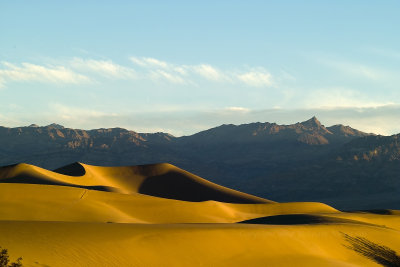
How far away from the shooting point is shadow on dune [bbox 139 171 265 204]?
99.4m

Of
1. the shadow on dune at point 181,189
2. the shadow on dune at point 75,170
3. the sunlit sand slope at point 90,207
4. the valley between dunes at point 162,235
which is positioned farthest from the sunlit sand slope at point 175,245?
the shadow on dune at point 75,170

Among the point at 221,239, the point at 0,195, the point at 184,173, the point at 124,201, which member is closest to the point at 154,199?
the point at 124,201

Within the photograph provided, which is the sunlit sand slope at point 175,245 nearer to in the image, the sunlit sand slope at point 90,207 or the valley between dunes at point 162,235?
the valley between dunes at point 162,235

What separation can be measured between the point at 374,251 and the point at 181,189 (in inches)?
2853

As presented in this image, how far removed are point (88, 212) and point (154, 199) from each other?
10.0 m

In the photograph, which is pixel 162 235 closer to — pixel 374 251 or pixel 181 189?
pixel 374 251

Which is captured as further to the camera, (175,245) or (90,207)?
(90,207)

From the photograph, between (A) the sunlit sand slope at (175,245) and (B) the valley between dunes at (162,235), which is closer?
(A) the sunlit sand slope at (175,245)

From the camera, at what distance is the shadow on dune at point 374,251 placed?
3266 centimetres

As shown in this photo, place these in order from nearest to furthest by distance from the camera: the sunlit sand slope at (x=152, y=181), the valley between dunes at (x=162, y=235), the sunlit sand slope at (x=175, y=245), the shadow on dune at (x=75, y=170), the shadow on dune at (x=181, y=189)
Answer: the sunlit sand slope at (x=175, y=245) → the valley between dunes at (x=162, y=235) → the sunlit sand slope at (x=152, y=181) → the shadow on dune at (x=75, y=170) → the shadow on dune at (x=181, y=189)

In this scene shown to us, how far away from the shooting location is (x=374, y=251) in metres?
33.9

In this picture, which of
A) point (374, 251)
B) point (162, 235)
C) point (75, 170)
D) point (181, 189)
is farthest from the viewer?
point (181, 189)

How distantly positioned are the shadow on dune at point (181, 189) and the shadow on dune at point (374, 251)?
61.0 metres

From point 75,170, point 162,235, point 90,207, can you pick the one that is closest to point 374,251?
point 162,235
